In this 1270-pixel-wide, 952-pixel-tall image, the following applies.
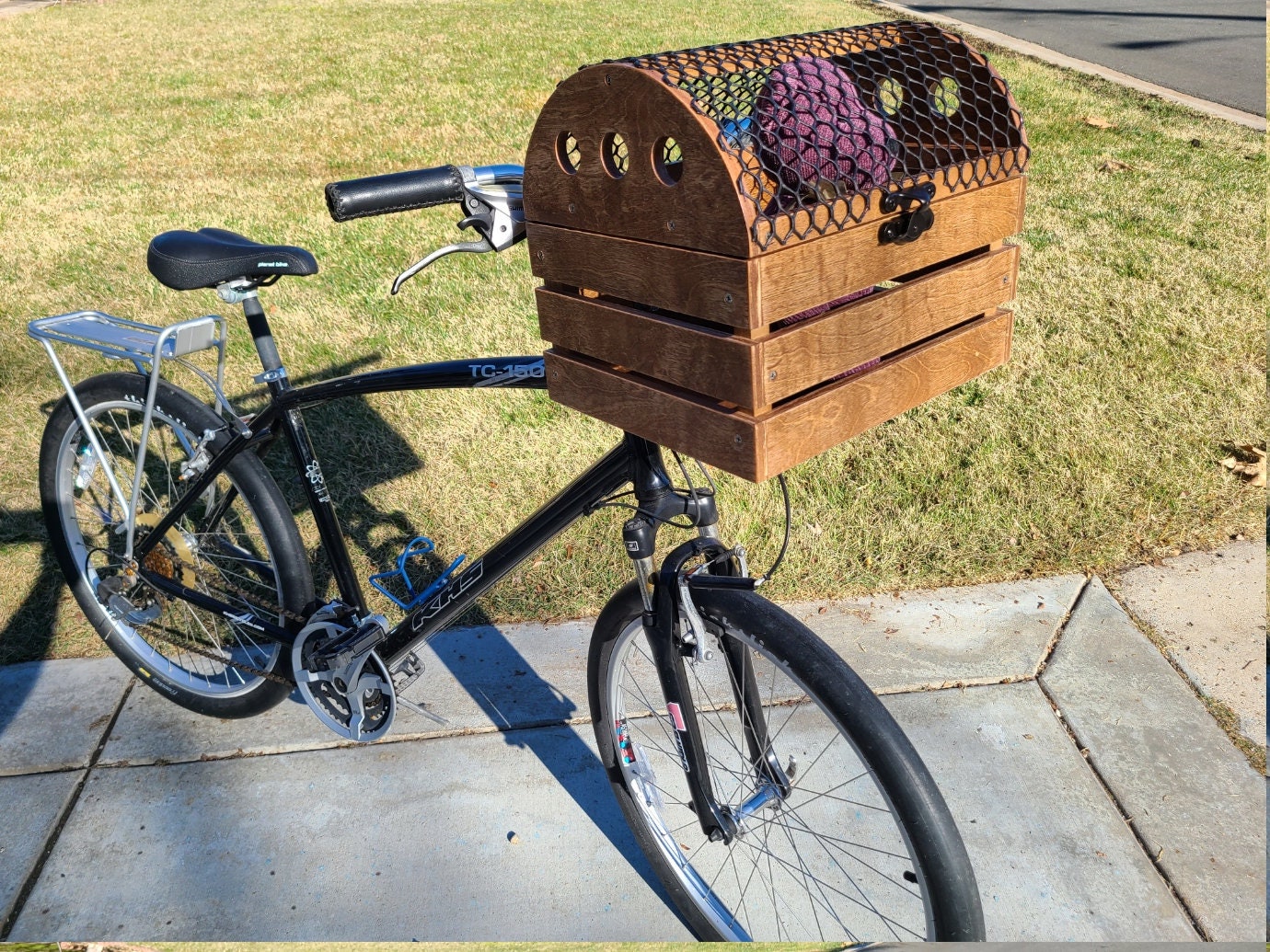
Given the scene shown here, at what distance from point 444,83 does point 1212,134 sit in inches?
240

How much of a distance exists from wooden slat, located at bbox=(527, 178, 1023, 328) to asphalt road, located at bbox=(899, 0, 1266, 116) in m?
8.06

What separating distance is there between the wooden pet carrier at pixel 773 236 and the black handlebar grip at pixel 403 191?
0.79 feet

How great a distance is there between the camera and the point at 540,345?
475 centimetres

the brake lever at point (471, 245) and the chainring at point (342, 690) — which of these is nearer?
the brake lever at point (471, 245)

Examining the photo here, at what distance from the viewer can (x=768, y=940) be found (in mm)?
2355

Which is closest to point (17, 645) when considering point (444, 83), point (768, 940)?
point (768, 940)

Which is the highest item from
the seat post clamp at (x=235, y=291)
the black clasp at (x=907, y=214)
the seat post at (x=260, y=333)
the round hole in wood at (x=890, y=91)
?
the round hole in wood at (x=890, y=91)

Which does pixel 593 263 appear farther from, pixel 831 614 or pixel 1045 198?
pixel 1045 198

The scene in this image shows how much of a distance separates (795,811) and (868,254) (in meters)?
1.47

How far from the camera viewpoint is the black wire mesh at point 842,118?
1.56 meters

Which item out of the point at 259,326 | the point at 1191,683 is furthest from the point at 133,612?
the point at 1191,683

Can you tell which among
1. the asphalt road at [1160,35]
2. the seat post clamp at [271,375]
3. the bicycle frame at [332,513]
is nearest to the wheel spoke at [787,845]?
the bicycle frame at [332,513]

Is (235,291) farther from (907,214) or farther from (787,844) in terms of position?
(787,844)

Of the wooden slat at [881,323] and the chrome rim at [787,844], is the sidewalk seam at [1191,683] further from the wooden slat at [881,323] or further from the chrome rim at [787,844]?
the wooden slat at [881,323]
